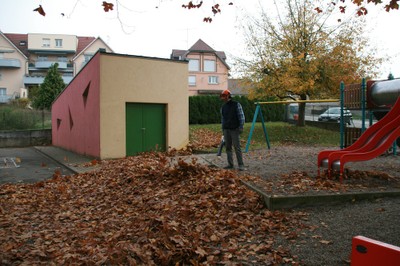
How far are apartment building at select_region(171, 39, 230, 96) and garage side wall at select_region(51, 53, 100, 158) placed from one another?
33123 mm

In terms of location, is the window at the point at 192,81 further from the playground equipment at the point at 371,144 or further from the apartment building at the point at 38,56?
the playground equipment at the point at 371,144

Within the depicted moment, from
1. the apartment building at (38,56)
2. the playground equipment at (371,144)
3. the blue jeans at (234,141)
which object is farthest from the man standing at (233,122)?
the apartment building at (38,56)

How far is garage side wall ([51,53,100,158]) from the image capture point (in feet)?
49.7

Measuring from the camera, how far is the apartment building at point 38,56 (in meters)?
53.2

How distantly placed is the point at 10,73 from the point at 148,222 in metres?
55.2

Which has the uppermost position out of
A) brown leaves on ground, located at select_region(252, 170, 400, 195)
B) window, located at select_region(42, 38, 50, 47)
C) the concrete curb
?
window, located at select_region(42, 38, 50, 47)

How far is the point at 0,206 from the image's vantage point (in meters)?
7.67

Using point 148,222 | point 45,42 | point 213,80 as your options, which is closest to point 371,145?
point 148,222

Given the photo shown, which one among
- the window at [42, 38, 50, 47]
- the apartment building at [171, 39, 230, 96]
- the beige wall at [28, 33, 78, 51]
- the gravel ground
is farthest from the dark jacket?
the window at [42, 38, 50, 47]

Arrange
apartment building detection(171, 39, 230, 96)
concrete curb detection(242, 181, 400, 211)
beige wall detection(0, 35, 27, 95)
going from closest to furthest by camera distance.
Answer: concrete curb detection(242, 181, 400, 211) → beige wall detection(0, 35, 27, 95) → apartment building detection(171, 39, 230, 96)

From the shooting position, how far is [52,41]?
59312 mm

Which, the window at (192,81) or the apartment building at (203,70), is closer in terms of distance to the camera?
the apartment building at (203,70)

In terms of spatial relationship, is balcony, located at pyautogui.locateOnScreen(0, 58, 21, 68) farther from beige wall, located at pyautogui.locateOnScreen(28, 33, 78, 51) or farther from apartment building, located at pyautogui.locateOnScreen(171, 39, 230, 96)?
apartment building, located at pyautogui.locateOnScreen(171, 39, 230, 96)

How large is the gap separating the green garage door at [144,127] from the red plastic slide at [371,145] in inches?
345
